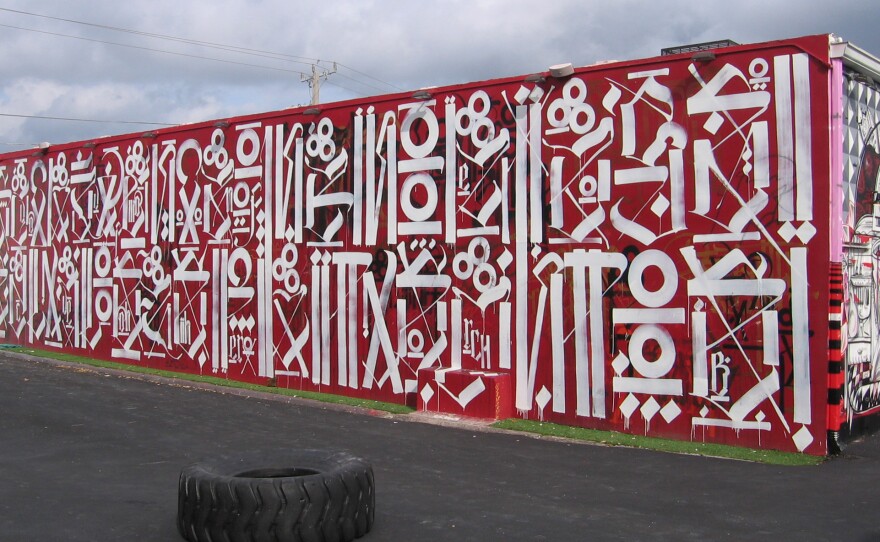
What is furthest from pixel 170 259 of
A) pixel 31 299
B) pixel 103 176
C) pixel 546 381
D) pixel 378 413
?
pixel 546 381

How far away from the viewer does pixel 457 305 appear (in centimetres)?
1330

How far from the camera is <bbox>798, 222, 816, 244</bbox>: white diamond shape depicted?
33.5 feet

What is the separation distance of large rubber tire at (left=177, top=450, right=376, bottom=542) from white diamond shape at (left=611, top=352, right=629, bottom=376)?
5.64 metres

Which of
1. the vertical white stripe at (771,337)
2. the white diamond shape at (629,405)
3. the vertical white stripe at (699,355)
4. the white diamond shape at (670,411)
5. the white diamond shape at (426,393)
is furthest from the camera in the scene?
the white diamond shape at (426,393)

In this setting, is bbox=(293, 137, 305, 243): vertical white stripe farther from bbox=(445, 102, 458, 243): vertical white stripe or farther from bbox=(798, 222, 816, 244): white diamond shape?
bbox=(798, 222, 816, 244): white diamond shape

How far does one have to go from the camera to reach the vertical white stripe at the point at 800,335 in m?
10.2

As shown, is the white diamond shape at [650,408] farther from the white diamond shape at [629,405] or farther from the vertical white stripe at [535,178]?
the vertical white stripe at [535,178]

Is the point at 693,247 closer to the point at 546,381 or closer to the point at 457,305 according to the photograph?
the point at 546,381

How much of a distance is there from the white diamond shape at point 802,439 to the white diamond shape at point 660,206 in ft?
10.1

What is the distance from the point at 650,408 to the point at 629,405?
29 cm

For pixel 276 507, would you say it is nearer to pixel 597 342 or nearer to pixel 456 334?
pixel 597 342

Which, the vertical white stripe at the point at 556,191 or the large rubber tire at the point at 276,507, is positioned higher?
the vertical white stripe at the point at 556,191

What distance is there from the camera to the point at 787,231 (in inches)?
408

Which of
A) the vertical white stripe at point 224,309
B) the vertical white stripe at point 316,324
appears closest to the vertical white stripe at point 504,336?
the vertical white stripe at point 316,324
